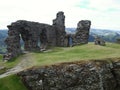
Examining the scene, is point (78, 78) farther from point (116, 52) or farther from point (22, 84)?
point (116, 52)

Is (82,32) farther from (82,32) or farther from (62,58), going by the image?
(62,58)

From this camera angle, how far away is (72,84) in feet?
146

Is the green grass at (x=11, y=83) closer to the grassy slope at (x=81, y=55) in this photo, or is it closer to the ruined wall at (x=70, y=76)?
the ruined wall at (x=70, y=76)

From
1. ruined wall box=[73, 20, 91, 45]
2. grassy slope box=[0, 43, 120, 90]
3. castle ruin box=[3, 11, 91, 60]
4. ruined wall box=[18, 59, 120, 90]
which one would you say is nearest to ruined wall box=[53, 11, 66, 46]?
castle ruin box=[3, 11, 91, 60]

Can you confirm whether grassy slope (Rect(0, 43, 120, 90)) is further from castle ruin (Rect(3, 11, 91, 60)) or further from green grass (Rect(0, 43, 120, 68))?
castle ruin (Rect(3, 11, 91, 60))

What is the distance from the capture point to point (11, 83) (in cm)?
4222

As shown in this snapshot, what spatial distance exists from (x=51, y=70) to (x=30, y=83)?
3.82 m

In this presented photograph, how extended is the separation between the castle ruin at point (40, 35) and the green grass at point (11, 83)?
1638cm

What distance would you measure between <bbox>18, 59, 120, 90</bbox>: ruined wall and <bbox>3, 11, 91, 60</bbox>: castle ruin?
661 inches

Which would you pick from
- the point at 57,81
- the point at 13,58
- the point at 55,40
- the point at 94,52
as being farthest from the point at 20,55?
the point at 55,40

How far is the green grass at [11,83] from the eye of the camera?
41656 mm

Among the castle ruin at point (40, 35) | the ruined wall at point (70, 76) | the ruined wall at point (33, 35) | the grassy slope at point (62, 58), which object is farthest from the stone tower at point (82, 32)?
the ruined wall at point (70, 76)

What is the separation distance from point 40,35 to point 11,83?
4041 cm

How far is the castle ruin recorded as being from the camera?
63.0 meters
